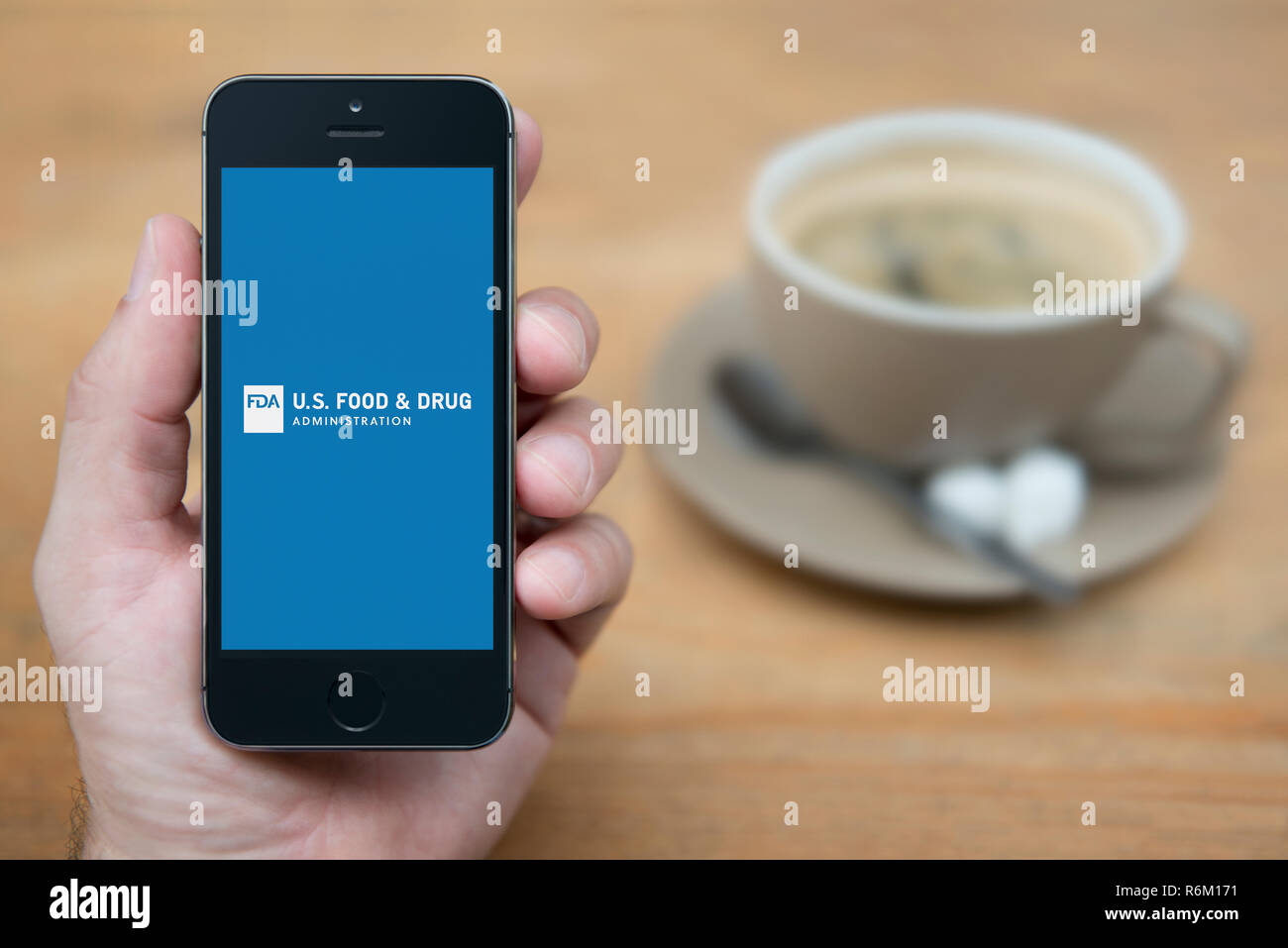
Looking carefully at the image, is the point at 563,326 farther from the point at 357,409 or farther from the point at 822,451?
the point at 822,451

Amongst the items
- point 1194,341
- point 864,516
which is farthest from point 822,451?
point 1194,341

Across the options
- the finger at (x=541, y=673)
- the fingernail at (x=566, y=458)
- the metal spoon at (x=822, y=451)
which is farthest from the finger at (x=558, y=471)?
the metal spoon at (x=822, y=451)

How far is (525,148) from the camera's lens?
1.61ft

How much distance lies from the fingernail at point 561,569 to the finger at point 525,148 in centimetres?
14

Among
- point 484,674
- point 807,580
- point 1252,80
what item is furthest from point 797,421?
point 1252,80

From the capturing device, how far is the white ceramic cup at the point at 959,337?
2.01 feet

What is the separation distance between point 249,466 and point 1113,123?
814mm

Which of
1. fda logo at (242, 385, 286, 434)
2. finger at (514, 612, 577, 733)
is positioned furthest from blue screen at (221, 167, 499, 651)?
finger at (514, 612, 577, 733)

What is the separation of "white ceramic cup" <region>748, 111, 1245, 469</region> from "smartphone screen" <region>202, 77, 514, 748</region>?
0.23 m

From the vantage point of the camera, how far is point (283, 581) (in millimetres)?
463

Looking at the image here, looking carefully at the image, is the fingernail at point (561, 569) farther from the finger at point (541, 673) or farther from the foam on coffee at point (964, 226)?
the foam on coffee at point (964, 226)

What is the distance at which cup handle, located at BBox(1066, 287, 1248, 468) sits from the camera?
0.65 m
